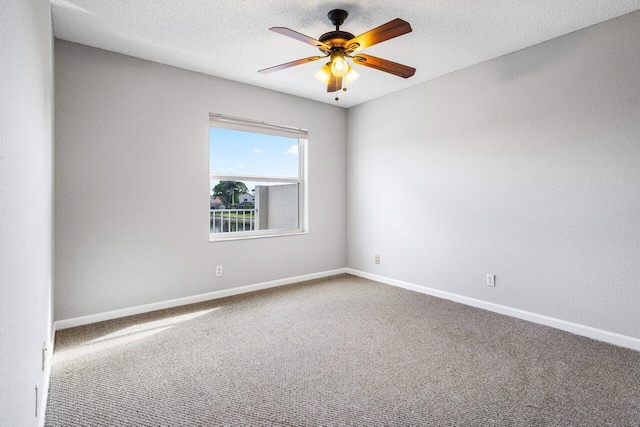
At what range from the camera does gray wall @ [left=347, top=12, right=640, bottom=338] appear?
2545 millimetres

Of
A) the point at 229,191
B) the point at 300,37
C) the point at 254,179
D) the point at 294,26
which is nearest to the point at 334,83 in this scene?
the point at 294,26

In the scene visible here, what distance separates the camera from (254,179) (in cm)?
410

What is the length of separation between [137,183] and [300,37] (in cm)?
210

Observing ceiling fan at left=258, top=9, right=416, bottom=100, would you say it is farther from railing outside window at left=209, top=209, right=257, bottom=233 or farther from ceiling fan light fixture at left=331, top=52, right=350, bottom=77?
railing outside window at left=209, top=209, right=257, bottom=233

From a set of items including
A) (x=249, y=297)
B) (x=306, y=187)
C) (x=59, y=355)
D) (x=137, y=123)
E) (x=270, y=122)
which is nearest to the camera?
(x=59, y=355)

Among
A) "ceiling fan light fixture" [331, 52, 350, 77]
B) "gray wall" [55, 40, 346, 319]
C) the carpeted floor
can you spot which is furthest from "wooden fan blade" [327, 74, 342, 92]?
the carpeted floor

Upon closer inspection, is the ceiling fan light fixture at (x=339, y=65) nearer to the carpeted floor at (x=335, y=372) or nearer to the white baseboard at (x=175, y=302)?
the carpeted floor at (x=335, y=372)

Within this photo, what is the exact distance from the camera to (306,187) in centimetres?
455

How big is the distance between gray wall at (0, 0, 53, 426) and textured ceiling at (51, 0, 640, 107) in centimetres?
128

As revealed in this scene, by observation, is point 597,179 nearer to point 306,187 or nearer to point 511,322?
point 511,322

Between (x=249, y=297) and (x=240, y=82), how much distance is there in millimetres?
2477

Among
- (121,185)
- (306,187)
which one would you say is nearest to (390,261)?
(306,187)

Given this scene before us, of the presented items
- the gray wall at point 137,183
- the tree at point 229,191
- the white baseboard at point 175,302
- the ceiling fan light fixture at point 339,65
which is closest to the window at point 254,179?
the tree at point 229,191

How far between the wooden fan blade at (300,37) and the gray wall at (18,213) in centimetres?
121
